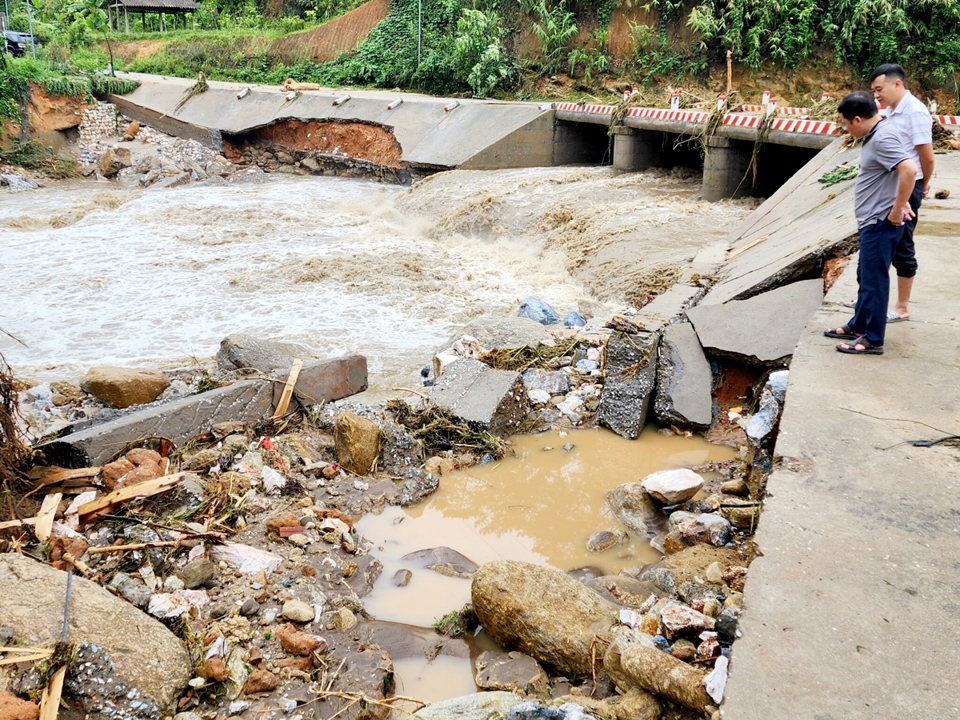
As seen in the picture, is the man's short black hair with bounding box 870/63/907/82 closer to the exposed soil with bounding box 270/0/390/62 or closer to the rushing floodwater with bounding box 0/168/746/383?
the rushing floodwater with bounding box 0/168/746/383

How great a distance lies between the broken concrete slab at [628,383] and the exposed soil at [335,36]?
2377 cm

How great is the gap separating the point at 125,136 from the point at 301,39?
832 cm

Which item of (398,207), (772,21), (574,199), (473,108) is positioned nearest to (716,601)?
(574,199)

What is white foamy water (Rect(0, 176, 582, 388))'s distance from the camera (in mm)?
8594

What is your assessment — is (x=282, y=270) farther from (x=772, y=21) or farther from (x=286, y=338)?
(x=772, y=21)

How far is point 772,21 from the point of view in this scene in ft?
59.7

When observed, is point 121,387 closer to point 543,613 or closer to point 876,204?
point 543,613

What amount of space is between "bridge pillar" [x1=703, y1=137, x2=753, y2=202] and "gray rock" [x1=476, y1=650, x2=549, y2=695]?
1084 cm

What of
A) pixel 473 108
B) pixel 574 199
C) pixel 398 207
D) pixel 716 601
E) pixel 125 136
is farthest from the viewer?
pixel 125 136

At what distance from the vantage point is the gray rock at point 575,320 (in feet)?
27.4

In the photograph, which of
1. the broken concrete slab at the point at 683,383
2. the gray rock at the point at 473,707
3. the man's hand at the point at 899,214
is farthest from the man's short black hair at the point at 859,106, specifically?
the gray rock at the point at 473,707

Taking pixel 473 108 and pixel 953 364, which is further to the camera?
pixel 473 108

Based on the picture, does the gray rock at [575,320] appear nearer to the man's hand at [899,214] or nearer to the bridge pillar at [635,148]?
the man's hand at [899,214]

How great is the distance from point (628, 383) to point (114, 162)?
62.6ft
